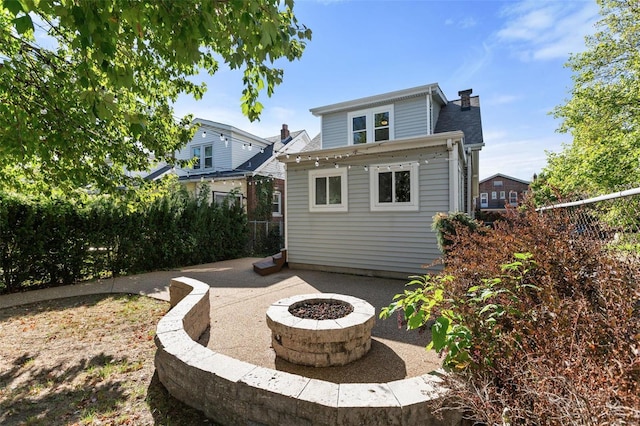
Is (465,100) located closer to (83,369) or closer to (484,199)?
(83,369)

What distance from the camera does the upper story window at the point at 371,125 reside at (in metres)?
11.7

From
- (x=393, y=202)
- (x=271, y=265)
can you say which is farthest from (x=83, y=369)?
(x=393, y=202)

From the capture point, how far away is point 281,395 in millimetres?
2004

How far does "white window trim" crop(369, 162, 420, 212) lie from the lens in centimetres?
710

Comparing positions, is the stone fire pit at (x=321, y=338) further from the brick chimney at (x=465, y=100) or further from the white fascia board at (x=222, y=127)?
the white fascia board at (x=222, y=127)

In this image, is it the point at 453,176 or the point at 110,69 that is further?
the point at 453,176

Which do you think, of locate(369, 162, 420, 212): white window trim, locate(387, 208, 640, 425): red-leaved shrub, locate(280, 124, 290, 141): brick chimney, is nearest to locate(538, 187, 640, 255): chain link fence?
locate(387, 208, 640, 425): red-leaved shrub

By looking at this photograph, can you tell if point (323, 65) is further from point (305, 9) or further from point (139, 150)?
point (139, 150)

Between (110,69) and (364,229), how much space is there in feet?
20.5

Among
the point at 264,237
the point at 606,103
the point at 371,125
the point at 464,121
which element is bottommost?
the point at 264,237

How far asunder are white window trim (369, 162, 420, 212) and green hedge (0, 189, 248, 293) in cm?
556

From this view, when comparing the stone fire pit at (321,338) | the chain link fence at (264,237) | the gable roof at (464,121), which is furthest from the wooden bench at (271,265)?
the gable roof at (464,121)

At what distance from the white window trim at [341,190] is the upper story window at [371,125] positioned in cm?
422

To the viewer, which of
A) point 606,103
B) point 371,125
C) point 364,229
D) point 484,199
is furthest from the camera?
point 484,199
